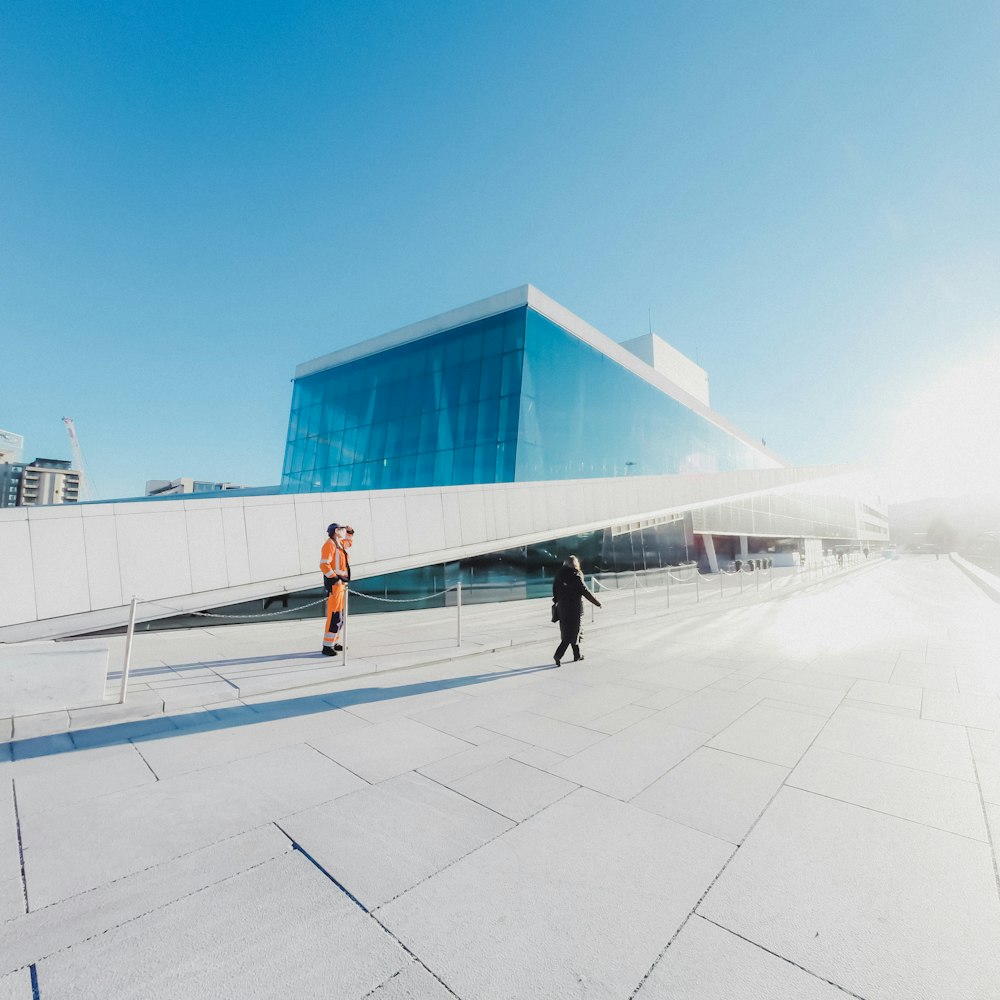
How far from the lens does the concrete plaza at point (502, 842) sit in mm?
2238

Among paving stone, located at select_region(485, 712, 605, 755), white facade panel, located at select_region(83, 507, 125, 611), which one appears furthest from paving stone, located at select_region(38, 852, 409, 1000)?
white facade panel, located at select_region(83, 507, 125, 611)

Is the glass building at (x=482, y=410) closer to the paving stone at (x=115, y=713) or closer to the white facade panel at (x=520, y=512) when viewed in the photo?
the white facade panel at (x=520, y=512)

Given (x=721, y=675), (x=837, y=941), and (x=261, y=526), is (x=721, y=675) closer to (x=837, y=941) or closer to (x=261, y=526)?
(x=837, y=941)

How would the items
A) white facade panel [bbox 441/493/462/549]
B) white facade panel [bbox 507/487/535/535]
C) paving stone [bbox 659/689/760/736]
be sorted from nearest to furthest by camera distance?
1. paving stone [bbox 659/689/760/736]
2. white facade panel [bbox 441/493/462/549]
3. white facade panel [bbox 507/487/535/535]

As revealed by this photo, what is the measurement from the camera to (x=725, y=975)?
220 cm

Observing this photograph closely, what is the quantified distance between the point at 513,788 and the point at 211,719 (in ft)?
12.3

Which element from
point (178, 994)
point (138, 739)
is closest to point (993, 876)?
point (178, 994)

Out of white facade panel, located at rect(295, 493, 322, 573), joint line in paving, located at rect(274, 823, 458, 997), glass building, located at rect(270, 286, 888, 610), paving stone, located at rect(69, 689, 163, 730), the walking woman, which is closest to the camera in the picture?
joint line in paving, located at rect(274, 823, 458, 997)

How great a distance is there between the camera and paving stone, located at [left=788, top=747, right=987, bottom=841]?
3.55 metres

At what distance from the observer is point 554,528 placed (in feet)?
61.9

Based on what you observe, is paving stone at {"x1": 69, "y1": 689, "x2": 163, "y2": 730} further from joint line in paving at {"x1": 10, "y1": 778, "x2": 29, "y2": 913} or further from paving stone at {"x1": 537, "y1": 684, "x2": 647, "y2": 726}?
paving stone at {"x1": 537, "y1": 684, "x2": 647, "y2": 726}

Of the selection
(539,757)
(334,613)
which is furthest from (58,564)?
(539,757)

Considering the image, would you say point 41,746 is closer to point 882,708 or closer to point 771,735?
point 771,735

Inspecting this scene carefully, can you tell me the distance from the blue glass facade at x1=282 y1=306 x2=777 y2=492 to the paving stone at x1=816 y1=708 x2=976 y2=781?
51.4 ft
